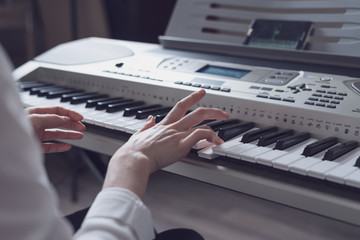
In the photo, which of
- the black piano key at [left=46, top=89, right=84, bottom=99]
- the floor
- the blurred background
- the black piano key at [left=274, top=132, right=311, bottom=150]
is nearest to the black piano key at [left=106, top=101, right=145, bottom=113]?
the black piano key at [left=46, top=89, right=84, bottom=99]

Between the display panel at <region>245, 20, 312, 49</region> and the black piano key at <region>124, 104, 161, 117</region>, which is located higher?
the display panel at <region>245, 20, 312, 49</region>

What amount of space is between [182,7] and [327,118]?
2.63 ft

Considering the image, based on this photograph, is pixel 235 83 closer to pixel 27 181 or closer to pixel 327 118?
pixel 327 118

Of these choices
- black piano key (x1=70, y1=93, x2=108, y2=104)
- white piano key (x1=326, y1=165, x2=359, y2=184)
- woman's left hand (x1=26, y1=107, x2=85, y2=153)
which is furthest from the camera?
black piano key (x1=70, y1=93, x2=108, y2=104)

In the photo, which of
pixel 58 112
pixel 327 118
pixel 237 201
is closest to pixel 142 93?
pixel 58 112

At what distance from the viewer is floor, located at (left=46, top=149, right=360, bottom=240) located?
2.13 metres

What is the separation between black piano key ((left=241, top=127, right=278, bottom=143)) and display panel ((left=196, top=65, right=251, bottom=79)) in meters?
0.27

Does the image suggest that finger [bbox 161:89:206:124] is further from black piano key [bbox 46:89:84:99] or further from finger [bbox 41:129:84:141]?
black piano key [bbox 46:89:84:99]

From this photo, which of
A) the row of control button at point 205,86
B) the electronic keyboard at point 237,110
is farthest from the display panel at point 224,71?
the row of control button at point 205,86

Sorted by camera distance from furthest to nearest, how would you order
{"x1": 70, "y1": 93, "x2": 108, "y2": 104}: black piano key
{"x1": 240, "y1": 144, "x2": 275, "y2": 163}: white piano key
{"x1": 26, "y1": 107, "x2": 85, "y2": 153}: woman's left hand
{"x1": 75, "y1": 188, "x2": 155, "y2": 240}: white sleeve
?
{"x1": 70, "y1": 93, "x2": 108, "y2": 104}: black piano key
{"x1": 26, "y1": 107, "x2": 85, "y2": 153}: woman's left hand
{"x1": 240, "y1": 144, "x2": 275, "y2": 163}: white piano key
{"x1": 75, "y1": 188, "x2": 155, "y2": 240}: white sleeve

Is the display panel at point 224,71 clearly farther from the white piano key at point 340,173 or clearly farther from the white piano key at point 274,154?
the white piano key at point 340,173

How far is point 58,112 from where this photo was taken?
1145mm

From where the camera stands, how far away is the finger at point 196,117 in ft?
3.17

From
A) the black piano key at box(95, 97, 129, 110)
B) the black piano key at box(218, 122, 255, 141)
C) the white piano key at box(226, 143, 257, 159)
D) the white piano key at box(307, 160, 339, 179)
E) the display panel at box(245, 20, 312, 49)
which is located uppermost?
the display panel at box(245, 20, 312, 49)
